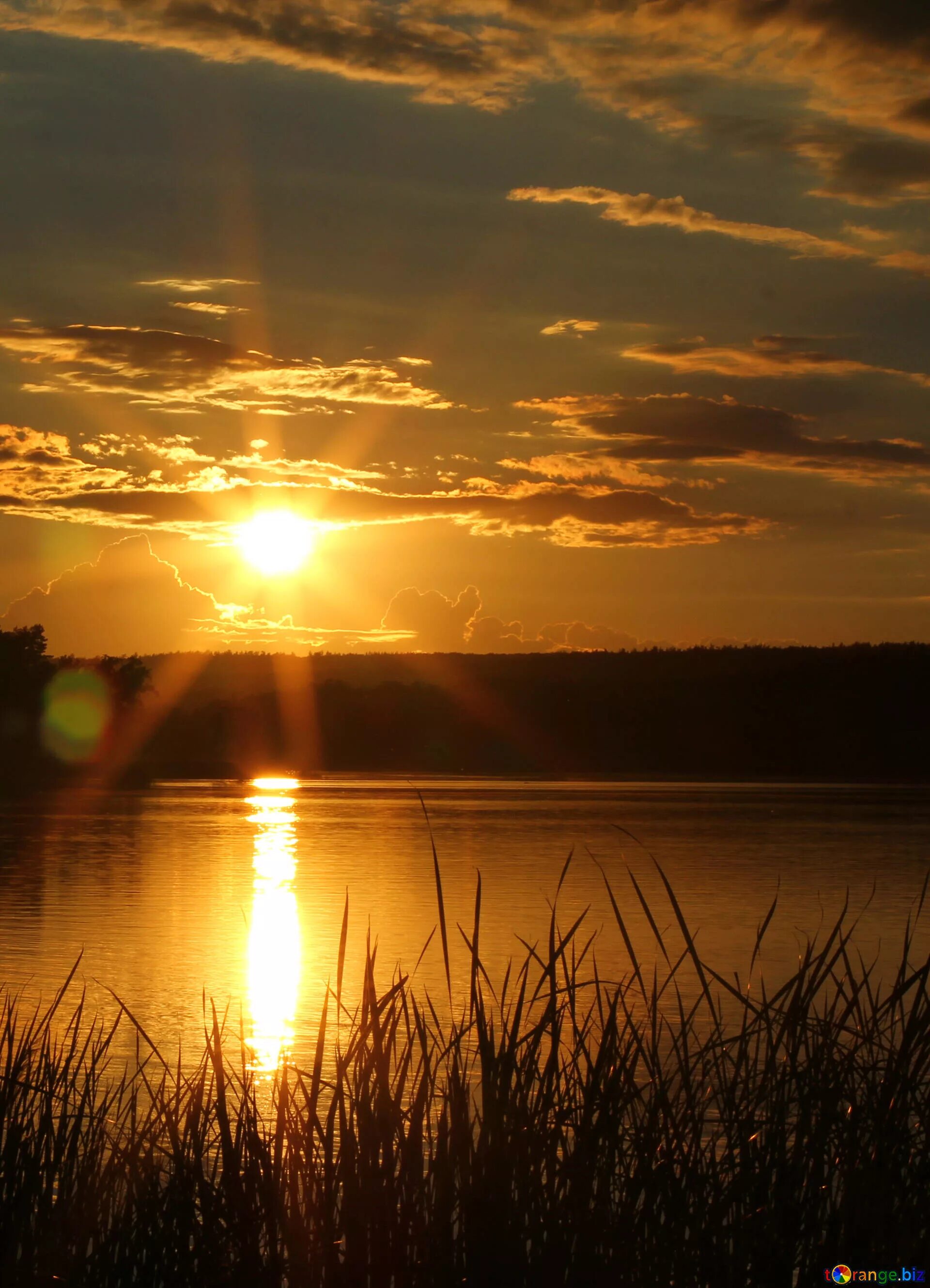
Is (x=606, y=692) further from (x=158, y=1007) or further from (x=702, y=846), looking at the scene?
(x=158, y=1007)

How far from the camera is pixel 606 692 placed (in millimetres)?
91312

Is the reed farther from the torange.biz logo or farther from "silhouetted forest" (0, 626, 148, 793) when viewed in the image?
"silhouetted forest" (0, 626, 148, 793)

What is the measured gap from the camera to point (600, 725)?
87.5 m

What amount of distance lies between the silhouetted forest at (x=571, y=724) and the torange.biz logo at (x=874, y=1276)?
203 ft

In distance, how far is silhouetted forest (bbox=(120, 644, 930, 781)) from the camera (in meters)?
79.5

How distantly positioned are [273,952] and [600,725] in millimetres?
74301

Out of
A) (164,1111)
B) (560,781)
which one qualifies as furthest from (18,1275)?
(560,781)

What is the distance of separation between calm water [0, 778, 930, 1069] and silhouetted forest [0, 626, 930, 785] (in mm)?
33983

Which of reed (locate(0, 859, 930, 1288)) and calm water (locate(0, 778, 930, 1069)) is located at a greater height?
reed (locate(0, 859, 930, 1288))

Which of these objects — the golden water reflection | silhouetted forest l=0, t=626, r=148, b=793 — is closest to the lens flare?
silhouetted forest l=0, t=626, r=148, b=793

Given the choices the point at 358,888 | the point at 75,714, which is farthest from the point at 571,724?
the point at 358,888

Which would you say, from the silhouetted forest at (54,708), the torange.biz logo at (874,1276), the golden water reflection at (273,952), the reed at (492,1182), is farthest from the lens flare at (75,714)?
the torange.biz logo at (874,1276)

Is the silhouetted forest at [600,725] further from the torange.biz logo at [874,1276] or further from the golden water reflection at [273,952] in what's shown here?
the torange.biz logo at [874,1276]

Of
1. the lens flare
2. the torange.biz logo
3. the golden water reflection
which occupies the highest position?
the lens flare
